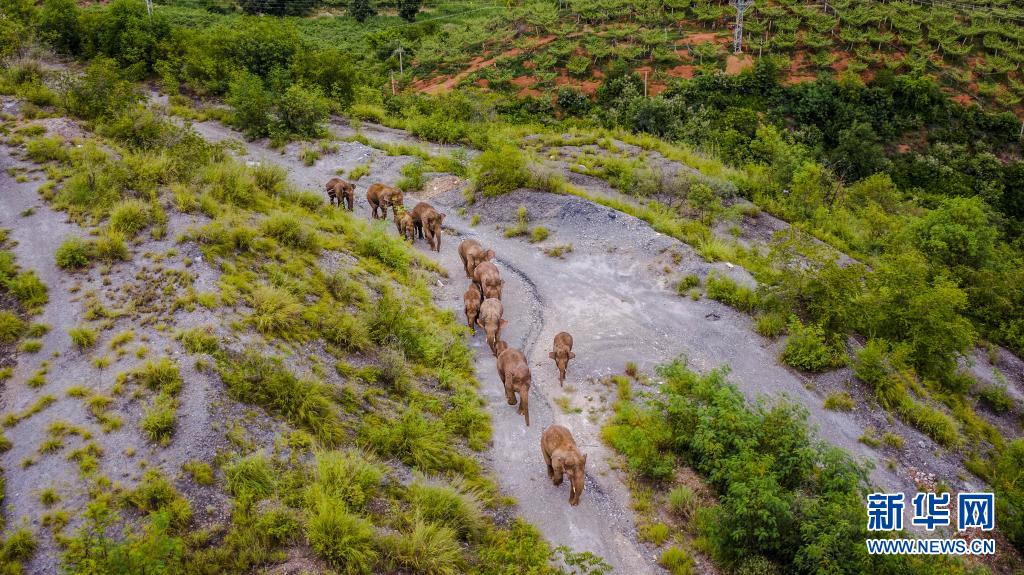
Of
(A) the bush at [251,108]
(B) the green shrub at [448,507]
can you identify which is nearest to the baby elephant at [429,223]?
(B) the green shrub at [448,507]

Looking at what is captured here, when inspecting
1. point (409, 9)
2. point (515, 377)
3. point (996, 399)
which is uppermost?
point (409, 9)

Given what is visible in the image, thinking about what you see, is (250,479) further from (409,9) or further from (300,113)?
(409,9)

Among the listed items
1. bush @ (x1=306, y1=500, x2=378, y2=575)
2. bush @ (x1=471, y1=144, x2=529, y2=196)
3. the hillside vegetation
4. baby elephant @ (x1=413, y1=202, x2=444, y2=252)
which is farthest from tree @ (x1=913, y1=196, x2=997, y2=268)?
bush @ (x1=306, y1=500, x2=378, y2=575)

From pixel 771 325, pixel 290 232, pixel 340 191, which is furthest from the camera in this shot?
pixel 340 191

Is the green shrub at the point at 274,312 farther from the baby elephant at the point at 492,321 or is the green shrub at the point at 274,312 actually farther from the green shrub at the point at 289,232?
the baby elephant at the point at 492,321

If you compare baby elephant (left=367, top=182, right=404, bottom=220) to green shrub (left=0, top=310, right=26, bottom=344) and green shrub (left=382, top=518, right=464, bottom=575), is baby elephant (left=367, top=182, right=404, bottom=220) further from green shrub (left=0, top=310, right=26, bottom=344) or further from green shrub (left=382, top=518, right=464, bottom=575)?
green shrub (left=382, top=518, right=464, bottom=575)

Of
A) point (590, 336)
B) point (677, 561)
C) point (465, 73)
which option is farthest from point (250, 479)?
point (465, 73)

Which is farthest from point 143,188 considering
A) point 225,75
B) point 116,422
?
point 225,75
